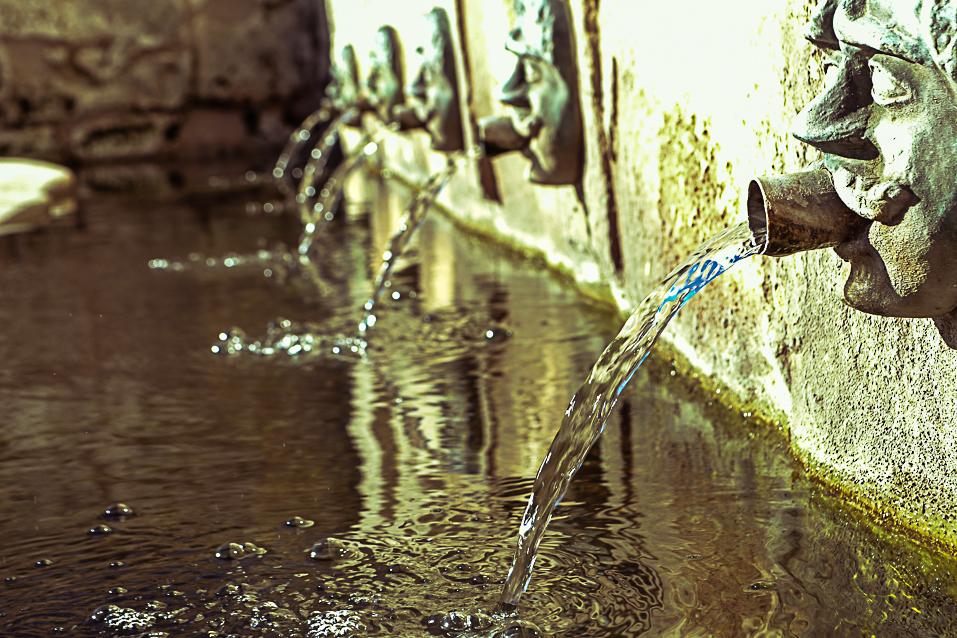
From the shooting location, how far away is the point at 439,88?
389cm

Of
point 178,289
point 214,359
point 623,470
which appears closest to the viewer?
point 623,470

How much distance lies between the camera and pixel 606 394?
150 cm

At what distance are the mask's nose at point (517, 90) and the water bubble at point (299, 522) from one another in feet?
4.33

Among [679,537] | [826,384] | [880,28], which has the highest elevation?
[880,28]

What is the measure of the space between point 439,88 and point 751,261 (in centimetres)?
225

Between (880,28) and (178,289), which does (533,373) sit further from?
(178,289)

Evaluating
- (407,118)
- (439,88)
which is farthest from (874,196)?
(407,118)

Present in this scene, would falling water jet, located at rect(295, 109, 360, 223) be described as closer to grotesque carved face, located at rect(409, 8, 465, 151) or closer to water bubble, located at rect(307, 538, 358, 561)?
grotesque carved face, located at rect(409, 8, 465, 151)

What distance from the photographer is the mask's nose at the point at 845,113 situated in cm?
122

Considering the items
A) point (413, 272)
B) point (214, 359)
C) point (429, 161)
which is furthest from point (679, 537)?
point (429, 161)

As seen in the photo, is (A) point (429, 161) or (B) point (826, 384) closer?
(B) point (826, 384)

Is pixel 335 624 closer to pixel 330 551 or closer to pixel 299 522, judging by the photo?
pixel 330 551

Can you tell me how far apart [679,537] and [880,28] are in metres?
0.61

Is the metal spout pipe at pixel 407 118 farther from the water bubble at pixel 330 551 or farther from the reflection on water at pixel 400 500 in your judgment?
the water bubble at pixel 330 551
